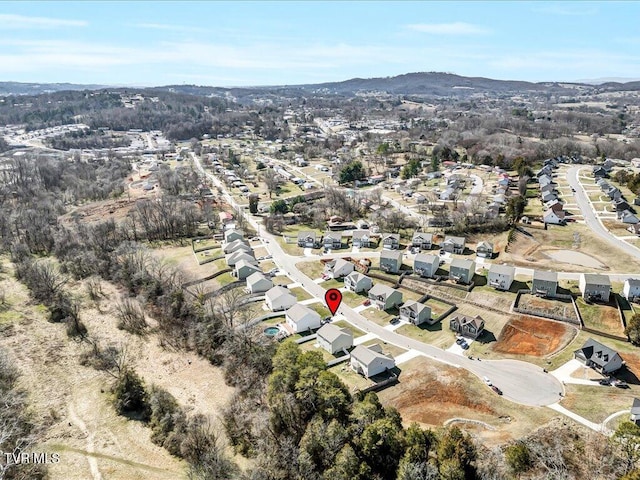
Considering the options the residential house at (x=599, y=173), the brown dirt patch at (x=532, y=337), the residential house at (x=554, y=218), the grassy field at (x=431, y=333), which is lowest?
the grassy field at (x=431, y=333)

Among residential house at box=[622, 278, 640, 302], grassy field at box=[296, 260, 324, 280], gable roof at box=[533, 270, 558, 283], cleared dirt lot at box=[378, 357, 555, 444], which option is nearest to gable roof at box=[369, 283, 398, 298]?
grassy field at box=[296, 260, 324, 280]

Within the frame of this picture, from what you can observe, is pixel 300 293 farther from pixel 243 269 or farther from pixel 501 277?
pixel 501 277

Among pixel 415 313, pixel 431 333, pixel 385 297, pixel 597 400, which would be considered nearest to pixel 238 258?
pixel 385 297

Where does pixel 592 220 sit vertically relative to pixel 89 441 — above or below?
above

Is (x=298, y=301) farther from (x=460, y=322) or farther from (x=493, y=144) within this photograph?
(x=493, y=144)

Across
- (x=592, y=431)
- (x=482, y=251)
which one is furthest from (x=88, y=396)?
(x=482, y=251)

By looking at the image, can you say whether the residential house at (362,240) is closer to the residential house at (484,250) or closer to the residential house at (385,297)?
the residential house at (484,250)

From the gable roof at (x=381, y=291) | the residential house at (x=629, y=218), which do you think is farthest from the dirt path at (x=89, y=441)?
the residential house at (x=629, y=218)
